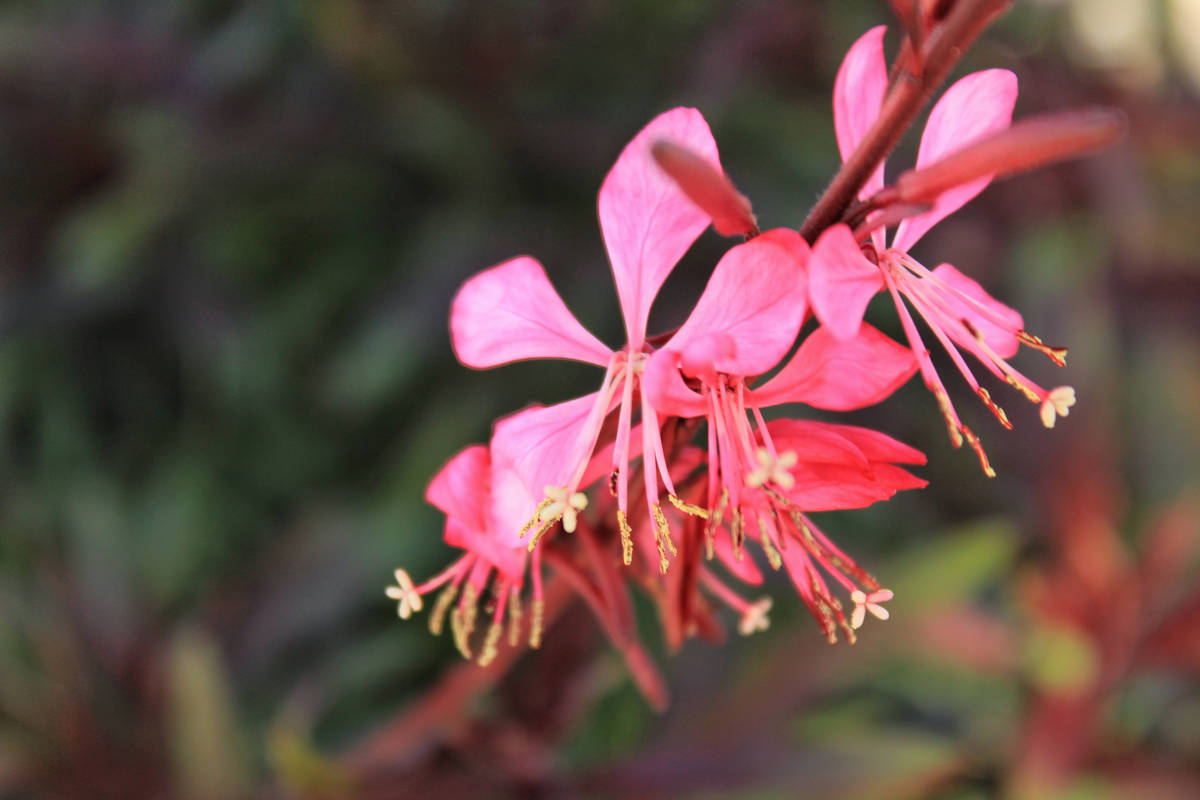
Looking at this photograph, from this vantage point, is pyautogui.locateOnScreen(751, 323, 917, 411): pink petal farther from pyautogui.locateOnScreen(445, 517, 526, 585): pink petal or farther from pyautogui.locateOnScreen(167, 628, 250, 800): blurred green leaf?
pyautogui.locateOnScreen(167, 628, 250, 800): blurred green leaf

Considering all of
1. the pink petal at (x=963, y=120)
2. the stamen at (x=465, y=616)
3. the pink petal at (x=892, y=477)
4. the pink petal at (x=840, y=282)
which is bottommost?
the pink petal at (x=892, y=477)

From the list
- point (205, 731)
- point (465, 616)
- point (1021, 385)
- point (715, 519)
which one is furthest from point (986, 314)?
point (205, 731)

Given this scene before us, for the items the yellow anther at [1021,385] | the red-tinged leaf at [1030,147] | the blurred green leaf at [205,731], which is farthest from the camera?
the blurred green leaf at [205,731]

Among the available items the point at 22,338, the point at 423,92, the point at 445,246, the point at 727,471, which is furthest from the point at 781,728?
the point at 22,338

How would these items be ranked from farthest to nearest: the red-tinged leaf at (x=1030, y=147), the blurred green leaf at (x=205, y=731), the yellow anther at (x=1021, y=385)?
1. the blurred green leaf at (x=205, y=731)
2. the yellow anther at (x=1021, y=385)
3. the red-tinged leaf at (x=1030, y=147)

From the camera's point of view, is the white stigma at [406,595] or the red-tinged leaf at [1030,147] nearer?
the red-tinged leaf at [1030,147]

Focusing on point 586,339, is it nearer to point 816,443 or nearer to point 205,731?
point 816,443

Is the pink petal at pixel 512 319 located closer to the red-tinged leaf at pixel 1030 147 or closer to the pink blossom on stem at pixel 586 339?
the pink blossom on stem at pixel 586 339

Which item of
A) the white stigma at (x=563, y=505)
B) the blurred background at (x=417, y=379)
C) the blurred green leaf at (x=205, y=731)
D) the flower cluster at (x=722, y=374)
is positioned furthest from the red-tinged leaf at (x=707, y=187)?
the blurred green leaf at (x=205, y=731)
